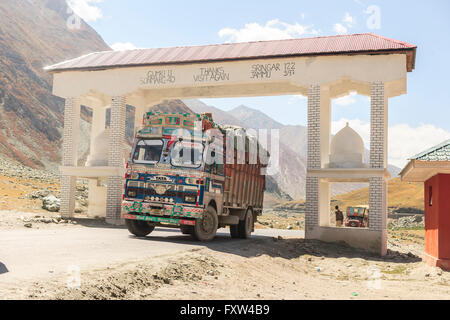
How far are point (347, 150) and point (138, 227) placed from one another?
9.62 meters

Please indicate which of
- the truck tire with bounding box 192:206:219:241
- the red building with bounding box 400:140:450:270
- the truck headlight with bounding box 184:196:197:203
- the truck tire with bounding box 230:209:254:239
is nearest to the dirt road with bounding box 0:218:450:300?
the red building with bounding box 400:140:450:270

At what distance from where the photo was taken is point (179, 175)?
53.0 ft

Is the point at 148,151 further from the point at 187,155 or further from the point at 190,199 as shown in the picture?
the point at 190,199

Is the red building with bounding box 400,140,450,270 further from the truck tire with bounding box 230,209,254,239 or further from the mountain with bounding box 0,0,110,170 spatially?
the mountain with bounding box 0,0,110,170

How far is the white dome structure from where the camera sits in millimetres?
21469

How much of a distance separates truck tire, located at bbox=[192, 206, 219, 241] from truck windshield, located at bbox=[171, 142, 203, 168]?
5.59 ft

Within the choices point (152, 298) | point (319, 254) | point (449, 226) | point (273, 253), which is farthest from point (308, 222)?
point (152, 298)

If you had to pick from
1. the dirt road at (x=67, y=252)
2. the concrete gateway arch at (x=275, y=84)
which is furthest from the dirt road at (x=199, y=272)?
the concrete gateway arch at (x=275, y=84)

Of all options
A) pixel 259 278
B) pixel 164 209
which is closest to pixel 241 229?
pixel 164 209

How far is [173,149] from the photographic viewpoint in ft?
54.3

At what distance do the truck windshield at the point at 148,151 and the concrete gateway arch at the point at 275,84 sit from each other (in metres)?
7.17
